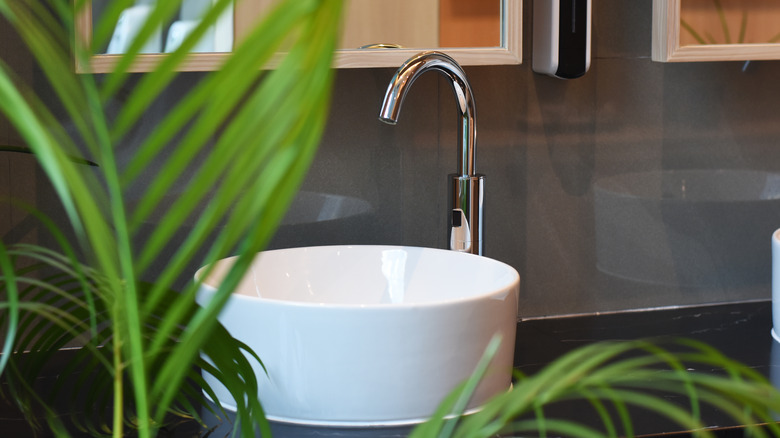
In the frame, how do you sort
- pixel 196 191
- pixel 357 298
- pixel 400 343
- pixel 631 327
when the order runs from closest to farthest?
pixel 196 191 < pixel 400 343 < pixel 357 298 < pixel 631 327

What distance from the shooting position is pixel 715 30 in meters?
1.27

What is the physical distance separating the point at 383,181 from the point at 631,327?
43 cm

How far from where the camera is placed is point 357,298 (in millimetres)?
1189

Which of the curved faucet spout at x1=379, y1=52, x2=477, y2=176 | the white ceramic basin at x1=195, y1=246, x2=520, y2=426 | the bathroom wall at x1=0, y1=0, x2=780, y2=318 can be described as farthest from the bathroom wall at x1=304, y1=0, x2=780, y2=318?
the white ceramic basin at x1=195, y1=246, x2=520, y2=426

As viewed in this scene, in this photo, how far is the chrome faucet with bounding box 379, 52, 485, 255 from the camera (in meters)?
1.11

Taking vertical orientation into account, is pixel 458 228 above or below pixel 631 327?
above

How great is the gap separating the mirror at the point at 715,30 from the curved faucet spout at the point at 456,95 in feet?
1.01

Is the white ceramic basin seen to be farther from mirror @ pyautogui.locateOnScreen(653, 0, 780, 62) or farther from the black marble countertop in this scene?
mirror @ pyautogui.locateOnScreen(653, 0, 780, 62)

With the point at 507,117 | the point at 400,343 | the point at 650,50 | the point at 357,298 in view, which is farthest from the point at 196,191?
the point at 650,50

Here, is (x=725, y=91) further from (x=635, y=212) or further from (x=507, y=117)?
(x=507, y=117)

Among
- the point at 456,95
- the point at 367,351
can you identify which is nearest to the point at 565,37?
the point at 456,95

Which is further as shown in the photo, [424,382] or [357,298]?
[357,298]

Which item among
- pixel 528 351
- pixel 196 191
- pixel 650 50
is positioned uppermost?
pixel 650 50

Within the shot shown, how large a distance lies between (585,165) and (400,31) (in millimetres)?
359
